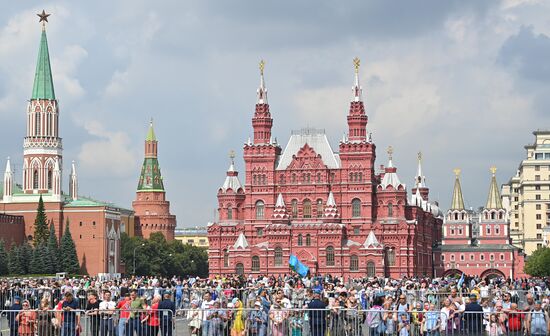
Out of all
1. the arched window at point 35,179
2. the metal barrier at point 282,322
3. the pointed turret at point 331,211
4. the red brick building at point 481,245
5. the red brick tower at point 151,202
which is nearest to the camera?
the metal barrier at point 282,322

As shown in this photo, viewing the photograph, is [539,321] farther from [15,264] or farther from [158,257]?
[158,257]

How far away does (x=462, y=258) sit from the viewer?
14338 centimetres

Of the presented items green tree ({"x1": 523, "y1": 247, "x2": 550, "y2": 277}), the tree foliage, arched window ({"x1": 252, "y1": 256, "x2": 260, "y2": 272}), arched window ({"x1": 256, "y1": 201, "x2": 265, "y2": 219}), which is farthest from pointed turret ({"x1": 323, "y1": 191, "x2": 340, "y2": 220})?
the tree foliage

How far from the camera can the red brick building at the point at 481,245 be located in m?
143

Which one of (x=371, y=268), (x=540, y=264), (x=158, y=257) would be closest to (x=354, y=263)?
(x=371, y=268)

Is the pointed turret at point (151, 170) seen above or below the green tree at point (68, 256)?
above

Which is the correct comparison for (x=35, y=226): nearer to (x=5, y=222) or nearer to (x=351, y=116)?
(x=5, y=222)

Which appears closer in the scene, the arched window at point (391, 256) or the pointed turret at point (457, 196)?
the arched window at point (391, 256)

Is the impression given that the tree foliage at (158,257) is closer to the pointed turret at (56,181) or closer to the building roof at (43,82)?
the pointed turret at (56,181)

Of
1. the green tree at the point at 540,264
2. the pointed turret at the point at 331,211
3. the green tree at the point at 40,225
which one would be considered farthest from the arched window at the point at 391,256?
the green tree at the point at 40,225

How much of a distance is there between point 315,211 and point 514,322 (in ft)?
286

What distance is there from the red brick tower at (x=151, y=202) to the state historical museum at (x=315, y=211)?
185 feet

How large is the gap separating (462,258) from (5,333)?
4463 inches

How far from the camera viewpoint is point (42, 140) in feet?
465
